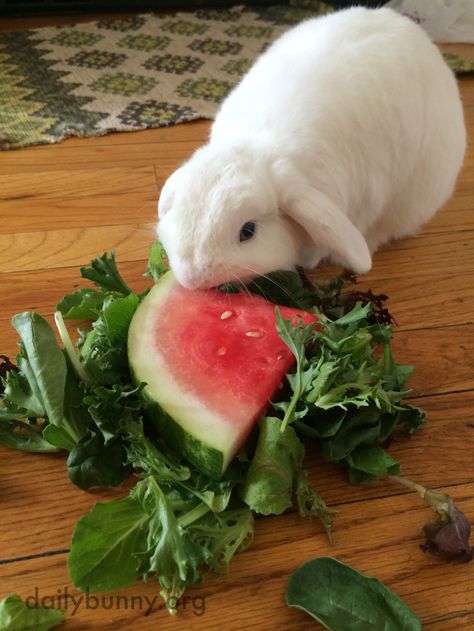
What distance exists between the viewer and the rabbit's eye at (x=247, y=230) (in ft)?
3.73

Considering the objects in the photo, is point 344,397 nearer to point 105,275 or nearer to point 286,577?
point 286,577

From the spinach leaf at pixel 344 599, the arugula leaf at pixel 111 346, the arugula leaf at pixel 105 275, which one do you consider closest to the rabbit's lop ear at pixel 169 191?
the arugula leaf at pixel 105 275

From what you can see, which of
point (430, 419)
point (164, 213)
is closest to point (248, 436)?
point (430, 419)

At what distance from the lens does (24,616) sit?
81 centimetres

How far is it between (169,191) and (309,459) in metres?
0.56

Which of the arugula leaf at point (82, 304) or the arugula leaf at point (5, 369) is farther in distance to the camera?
the arugula leaf at point (82, 304)

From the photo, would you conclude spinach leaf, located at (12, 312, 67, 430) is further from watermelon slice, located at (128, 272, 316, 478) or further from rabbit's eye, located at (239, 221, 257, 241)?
rabbit's eye, located at (239, 221, 257, 241)

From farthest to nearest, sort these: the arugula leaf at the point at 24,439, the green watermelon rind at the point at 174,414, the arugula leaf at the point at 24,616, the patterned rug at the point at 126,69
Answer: the patterned rug at the point at 126,69
the arugula leaf at the point at 24,439
the green watermelon rind at the point at 174,414
the arugula leaf at the point at 24,616

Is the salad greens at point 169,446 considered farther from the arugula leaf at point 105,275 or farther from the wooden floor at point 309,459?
the arugula leaf at point 105,275

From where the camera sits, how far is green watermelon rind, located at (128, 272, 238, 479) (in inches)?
35.2

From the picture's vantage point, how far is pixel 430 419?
3.75 ft

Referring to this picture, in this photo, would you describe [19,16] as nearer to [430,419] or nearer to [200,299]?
[200,299]

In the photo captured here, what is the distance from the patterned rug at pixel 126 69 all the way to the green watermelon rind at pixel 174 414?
1.06 metres

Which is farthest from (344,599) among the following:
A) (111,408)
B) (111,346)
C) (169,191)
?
(169,191)
